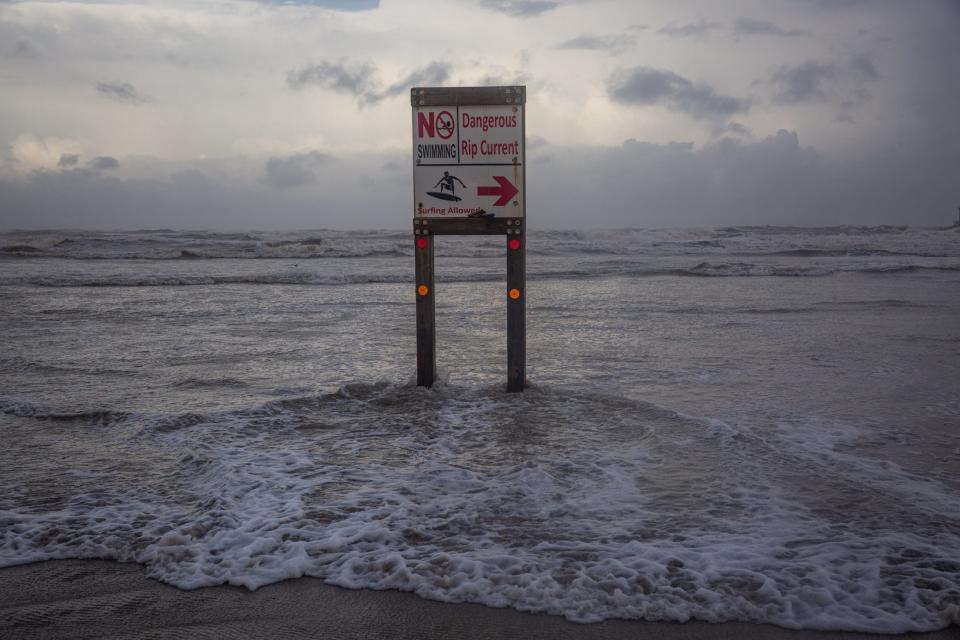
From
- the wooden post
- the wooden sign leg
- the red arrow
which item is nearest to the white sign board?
the red arrow

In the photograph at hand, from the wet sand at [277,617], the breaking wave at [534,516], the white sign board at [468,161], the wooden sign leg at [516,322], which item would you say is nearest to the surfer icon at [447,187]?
the white sign board at [468,161]

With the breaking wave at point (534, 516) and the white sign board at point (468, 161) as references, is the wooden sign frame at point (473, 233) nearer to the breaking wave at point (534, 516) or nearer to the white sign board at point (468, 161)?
the white sign board at point (468, 161)

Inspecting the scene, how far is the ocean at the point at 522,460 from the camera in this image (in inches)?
142

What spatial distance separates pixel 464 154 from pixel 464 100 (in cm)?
53

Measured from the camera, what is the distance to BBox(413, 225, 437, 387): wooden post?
7547 mm

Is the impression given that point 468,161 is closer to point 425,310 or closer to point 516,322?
point 425,310

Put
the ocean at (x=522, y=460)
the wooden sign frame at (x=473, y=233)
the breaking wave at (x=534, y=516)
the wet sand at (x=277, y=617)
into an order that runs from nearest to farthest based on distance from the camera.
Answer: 1. the wet sand at (x=277, y=617)
2. the breaking wave at (x=534, y=516)
3. the ocean at (x=522, y=460)
4. the wooden sign frame at (x=473, y=233)

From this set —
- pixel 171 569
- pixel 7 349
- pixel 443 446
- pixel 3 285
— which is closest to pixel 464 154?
pixel 443 446

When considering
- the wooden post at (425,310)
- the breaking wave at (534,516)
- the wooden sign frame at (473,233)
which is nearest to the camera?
the breaking wave at (534,516)

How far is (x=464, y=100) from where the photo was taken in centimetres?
722

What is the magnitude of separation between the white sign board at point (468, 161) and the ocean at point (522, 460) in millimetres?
1977

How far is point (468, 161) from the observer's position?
24.0ft

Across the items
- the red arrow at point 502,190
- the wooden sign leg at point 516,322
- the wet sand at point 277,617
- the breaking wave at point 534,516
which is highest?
the red arrow at point 502,190

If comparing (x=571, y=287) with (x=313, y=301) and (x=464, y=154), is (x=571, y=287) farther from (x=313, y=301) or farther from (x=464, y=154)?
(x=464, y=154)
